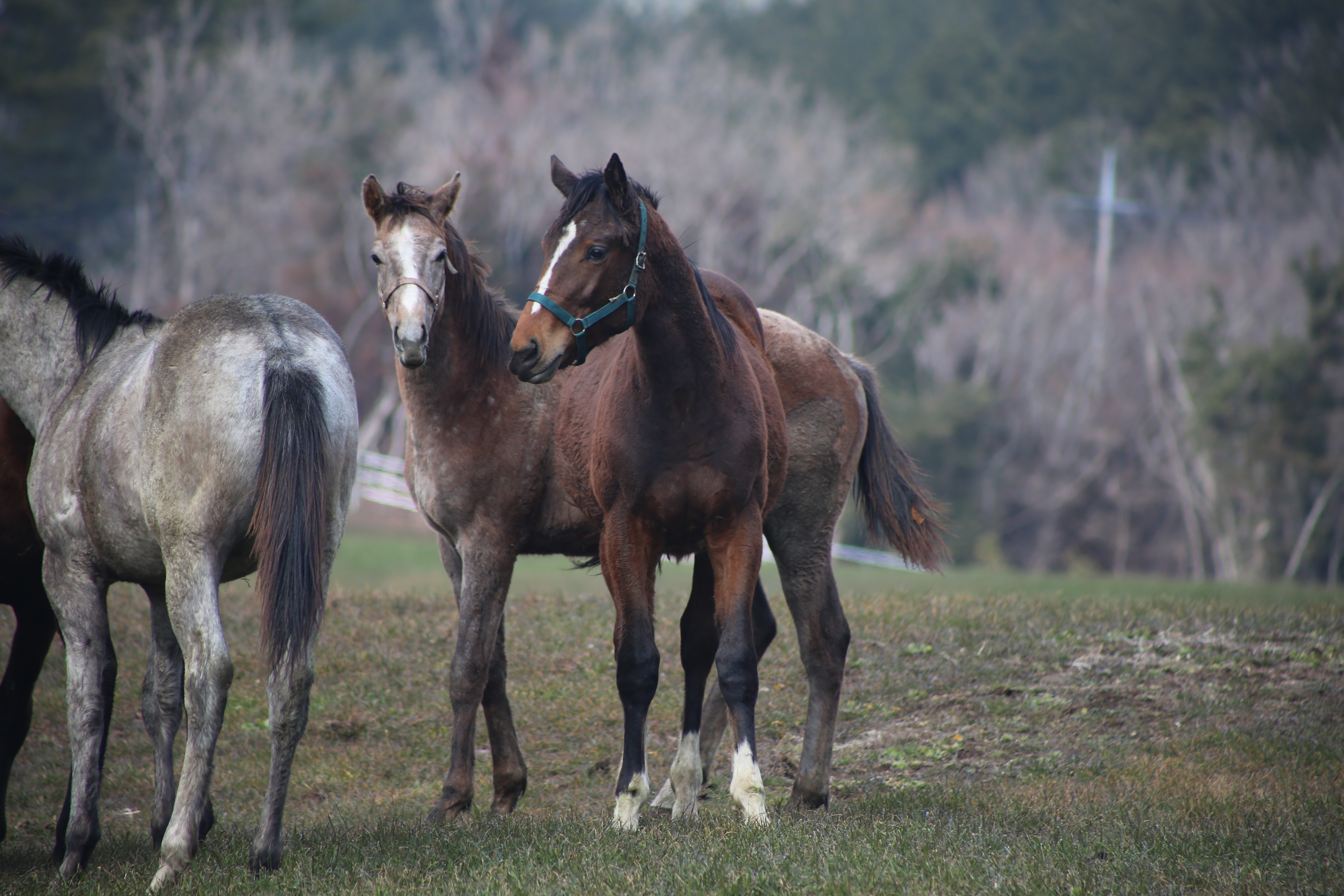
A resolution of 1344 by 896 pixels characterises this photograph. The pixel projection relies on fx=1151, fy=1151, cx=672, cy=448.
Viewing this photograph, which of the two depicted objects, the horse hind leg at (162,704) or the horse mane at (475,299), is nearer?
the horse hind leg at (162,704)

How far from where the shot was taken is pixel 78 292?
598cm

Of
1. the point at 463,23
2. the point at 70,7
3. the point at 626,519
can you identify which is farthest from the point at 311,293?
the point at 626,519

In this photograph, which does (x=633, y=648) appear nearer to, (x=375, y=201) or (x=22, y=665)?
(x=375, y=201)

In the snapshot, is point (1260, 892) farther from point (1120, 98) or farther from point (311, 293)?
point (1120, 98)

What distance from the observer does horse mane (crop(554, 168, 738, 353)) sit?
4992 mm

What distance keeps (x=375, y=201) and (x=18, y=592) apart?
2766 mm

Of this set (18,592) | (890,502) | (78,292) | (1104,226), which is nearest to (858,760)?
(890,502)

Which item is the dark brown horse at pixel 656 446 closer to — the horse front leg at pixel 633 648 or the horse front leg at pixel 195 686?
the horse front leg at pixel 633 648

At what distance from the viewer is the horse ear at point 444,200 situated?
6180 mm

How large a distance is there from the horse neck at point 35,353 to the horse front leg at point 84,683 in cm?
100

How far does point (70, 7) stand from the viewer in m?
36.1

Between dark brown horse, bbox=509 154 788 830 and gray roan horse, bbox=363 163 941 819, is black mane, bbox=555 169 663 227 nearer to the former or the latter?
dark brown horse, bbox=509 154 788 830

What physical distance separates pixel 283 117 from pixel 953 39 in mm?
30404

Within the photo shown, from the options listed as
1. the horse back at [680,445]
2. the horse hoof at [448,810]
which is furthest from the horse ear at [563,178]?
the horse hoof at [448,810]
